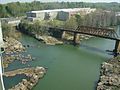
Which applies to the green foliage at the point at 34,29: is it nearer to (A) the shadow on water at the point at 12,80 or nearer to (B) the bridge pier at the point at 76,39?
(B) the bridge pier at the point at 76,39

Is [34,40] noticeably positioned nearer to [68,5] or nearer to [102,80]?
[102,80]

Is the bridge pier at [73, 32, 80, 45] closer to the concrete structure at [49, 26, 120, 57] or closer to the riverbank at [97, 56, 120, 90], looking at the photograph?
the concrete structure at [49, 26, 120, 57]

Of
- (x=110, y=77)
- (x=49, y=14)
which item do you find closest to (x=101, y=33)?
(x=110, y=77)

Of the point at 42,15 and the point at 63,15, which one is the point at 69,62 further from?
the point at 63,15

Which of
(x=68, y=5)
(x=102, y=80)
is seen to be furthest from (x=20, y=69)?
(x=68, y=5)

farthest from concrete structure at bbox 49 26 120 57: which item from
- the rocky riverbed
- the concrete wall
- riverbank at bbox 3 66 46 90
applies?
the concrete wall

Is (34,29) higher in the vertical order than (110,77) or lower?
higher
